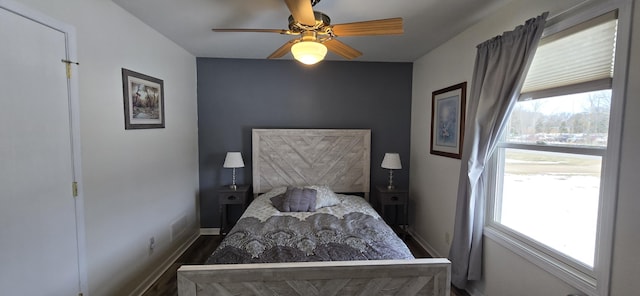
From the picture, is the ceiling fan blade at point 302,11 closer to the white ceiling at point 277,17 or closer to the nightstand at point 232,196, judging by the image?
the white ceiling at point 277,17

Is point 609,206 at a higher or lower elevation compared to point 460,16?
lower

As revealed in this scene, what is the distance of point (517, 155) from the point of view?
2014 millimetres

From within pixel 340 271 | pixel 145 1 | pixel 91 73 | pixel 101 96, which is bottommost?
pixel 340 271

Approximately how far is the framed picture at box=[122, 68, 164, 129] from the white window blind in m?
3.12

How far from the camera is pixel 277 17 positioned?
2264 millimetres

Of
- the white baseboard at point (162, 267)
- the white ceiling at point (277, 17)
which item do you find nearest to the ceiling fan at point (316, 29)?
the white ceiling at point (277, 17)

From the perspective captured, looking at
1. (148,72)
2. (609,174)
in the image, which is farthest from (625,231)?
(148,72)

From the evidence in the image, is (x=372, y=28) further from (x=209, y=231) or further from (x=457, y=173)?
(x=209, y=231)

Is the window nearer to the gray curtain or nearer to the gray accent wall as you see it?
the gray curtain

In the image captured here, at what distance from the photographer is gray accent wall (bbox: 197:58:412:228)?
11.9ft

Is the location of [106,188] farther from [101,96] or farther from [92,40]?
[92,40]

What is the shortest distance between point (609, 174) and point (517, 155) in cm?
68

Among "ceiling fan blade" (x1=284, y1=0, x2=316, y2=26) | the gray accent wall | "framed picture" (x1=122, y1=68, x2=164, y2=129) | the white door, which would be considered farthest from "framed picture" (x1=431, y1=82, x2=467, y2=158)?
the white door

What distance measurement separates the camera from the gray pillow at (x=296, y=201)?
9.50ft
